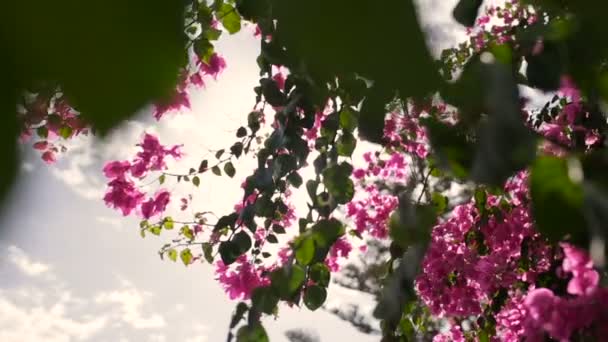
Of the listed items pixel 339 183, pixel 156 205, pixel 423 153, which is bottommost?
pixel 339 183

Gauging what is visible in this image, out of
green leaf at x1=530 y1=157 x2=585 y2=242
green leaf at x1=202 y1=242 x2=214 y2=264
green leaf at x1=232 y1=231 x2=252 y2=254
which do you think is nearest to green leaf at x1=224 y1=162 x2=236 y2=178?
green leaf at x1=202 y1=242 x2=214 y2=264

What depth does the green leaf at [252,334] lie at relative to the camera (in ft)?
2.76

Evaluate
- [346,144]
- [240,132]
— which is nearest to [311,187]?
[346,144]

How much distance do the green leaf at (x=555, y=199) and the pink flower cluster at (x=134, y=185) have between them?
2.30 metres

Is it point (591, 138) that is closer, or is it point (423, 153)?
point (591, 138)

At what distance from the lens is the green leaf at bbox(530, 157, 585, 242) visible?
331 millimetres

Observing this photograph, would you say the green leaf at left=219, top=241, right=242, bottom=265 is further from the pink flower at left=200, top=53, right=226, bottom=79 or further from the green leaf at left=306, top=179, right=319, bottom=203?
the pink flower at left=200, top=53, right=226, bottom=79

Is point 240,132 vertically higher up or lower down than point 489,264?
higher up

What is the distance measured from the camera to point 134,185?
8.57 feet

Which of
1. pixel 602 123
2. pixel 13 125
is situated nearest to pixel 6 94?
pixel 13 125

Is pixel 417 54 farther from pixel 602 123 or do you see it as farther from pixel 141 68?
pixel 602 123

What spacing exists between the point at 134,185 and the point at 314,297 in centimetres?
151

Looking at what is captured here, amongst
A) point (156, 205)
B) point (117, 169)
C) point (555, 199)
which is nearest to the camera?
point (555, 199)

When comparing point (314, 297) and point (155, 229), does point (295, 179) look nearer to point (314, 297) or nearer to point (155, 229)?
point (314, 297)
